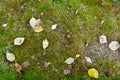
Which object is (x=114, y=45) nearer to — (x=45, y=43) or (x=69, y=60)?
(x=69, y=60)

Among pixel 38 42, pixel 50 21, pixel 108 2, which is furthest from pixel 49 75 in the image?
pixel 108 2

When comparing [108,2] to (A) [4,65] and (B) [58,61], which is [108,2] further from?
(A) [4,65]

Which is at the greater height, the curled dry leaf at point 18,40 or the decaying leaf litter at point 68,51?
the curled dry leaf at point 18,40

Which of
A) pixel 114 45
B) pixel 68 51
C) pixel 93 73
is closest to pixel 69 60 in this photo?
pixel 68 51

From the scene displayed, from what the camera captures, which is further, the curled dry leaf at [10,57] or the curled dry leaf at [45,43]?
the curled dry leaf at [45,43]

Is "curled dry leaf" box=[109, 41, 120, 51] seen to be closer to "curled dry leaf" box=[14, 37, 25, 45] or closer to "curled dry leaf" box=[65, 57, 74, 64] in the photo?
"curled dry leaf" box=[65, 57, 74, 64]

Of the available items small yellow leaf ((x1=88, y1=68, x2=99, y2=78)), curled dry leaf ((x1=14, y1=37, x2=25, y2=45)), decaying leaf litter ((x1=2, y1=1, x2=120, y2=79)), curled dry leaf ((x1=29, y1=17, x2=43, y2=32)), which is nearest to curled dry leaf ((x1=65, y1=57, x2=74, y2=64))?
decaying leaf litter ((x1=2, y1=1, x2=120, y2=79))

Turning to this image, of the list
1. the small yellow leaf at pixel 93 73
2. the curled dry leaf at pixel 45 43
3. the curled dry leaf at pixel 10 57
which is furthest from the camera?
the curled dry leaf at pixel 45 43

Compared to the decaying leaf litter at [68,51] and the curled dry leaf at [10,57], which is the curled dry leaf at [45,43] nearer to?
the decaying leaf litter at [68,51]

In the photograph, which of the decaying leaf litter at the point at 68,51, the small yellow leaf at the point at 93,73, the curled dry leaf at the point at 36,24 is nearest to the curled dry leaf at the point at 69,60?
the decaying leaf litter at the point at 68,51

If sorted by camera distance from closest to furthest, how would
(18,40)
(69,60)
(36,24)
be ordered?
(69,60) < (18,40) < (36,24)
